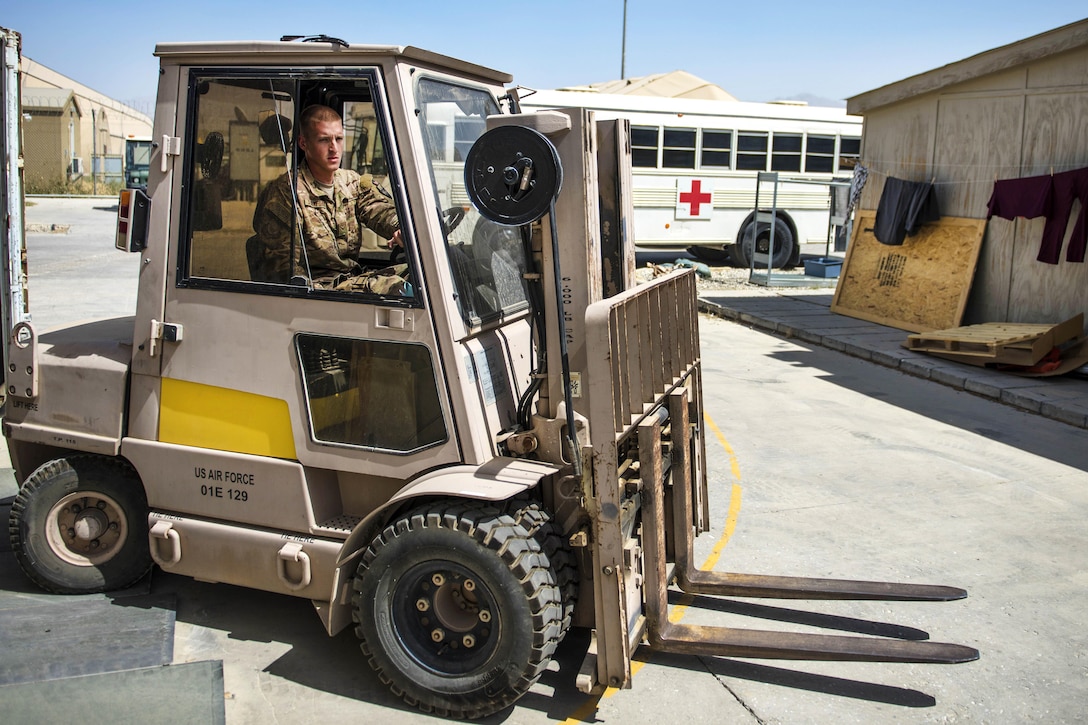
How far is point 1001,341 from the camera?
34.4 ft

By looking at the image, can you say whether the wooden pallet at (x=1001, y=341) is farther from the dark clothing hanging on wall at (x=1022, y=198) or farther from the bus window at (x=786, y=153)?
the bus window at (x=786, y=153)

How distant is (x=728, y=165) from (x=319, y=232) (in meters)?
16.8

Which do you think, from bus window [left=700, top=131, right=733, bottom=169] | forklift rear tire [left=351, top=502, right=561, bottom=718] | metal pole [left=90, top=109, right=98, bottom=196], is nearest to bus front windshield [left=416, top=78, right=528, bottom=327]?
forklift rear tire [left=351, top=502, right=561, bottom=718]

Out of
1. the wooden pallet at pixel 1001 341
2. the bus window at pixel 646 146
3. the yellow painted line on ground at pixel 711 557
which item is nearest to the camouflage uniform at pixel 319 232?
the yellow painted line on ground at pixel 711 557

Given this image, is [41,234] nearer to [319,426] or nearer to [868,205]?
[868,205]

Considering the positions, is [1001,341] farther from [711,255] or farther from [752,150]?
[711,255]

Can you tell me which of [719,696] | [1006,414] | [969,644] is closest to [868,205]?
[1006,414]

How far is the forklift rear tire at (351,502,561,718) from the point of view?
3604 mm

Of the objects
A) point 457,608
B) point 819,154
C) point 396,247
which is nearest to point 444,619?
point 457,608

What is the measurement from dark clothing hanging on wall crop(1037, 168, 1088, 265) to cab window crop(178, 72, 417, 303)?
942cm

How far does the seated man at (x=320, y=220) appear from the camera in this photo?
13.1 ft

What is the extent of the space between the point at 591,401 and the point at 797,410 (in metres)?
6.10

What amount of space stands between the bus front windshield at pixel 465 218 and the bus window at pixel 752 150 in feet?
53.3

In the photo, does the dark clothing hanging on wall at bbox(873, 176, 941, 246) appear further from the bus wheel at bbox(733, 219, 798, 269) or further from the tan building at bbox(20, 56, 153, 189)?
the tan building at bbox(20, 56, 153, 189)
